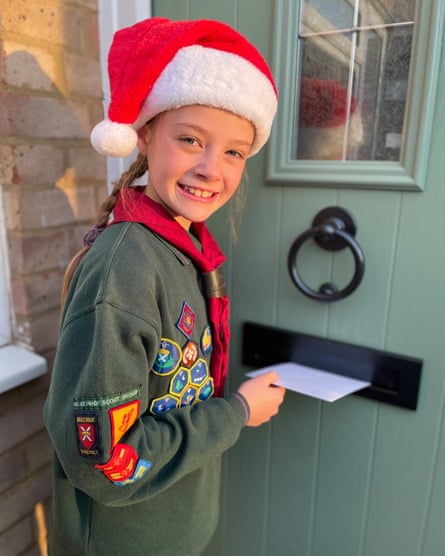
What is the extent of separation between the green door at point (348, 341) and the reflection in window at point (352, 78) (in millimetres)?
68

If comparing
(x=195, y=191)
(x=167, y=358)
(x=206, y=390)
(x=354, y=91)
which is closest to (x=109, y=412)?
(x=167, y=358)

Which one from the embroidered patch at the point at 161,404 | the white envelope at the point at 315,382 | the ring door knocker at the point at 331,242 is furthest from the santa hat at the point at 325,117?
the embroidered patch at the point at 161,404

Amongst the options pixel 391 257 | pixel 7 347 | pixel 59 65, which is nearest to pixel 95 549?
pixel 7 347

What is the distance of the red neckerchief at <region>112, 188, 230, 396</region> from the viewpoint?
0.74 metres

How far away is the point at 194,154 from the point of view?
0.73 m

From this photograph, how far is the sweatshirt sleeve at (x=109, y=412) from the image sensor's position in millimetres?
598

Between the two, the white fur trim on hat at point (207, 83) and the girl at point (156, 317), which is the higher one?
the white fur trim on hat at point (207, 83)

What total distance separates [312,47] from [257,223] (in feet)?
1.20

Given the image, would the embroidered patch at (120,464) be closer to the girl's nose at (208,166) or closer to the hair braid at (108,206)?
the hair braid at (108,206)

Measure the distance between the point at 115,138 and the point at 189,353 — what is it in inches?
14.3

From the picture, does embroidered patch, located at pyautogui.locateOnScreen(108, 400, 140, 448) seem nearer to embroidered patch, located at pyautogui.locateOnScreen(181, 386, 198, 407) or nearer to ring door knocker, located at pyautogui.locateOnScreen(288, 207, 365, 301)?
embroidered patch, located at pyautogui.locateOnScreen(181, 386, 198, 407)

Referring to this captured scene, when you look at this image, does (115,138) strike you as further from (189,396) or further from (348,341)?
(348,341)

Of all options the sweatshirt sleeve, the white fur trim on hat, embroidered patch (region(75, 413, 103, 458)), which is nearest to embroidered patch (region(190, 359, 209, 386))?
the sweatshirt sleeve

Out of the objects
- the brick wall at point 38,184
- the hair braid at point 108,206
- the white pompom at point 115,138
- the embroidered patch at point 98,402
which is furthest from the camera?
the brick wall at point 38,184
